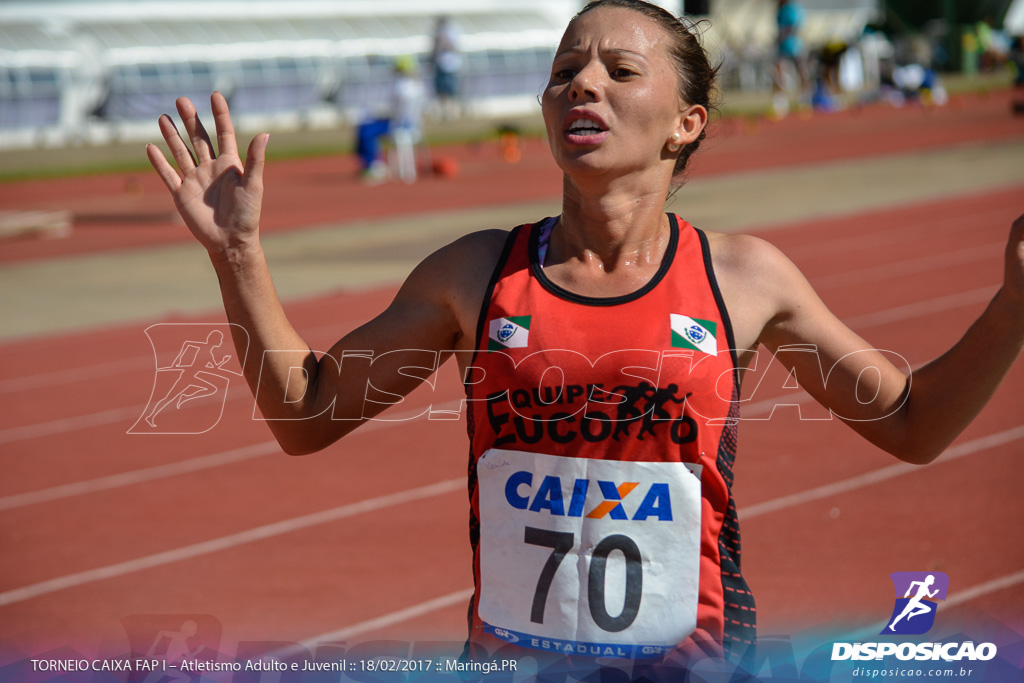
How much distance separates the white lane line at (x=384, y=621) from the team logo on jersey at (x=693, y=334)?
7.65 feet

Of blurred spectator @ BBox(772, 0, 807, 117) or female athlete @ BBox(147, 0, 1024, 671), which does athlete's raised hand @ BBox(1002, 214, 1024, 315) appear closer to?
female athlete @ BBox(147, 0, 1024, 671)

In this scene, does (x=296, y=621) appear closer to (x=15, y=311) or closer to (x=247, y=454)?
(x=247, y=454)

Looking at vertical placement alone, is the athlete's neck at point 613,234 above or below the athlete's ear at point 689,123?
below

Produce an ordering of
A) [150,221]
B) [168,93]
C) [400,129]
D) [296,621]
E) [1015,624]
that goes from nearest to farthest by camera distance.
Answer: [1015,624] < [296,621] < [150,221] < [400,129] < [168,93]

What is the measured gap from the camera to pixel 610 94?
1810mm

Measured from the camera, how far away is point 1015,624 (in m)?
3.75

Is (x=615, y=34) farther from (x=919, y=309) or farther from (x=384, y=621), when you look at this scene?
(x=919, y=309)

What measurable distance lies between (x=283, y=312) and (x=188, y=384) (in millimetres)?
5826

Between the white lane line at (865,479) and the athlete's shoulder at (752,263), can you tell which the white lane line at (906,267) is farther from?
the athlete's shoulder at (752,263)

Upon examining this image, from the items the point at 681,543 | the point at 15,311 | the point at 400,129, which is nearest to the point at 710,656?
the point at 681,543

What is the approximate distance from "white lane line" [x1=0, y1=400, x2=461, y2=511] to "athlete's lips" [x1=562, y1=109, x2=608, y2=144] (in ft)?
14.2

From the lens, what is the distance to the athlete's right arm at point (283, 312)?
74.4 inches

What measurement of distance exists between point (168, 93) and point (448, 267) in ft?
88.9

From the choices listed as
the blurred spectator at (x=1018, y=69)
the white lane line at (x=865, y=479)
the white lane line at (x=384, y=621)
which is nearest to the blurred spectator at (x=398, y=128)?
the white lane line at (x=865, y=479)
